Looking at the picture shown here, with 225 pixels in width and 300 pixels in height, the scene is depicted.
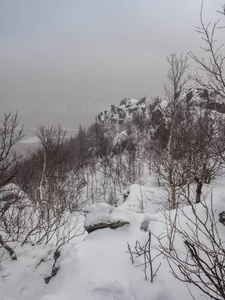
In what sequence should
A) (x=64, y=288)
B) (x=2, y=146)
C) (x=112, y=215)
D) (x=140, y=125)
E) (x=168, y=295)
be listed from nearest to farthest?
(x=168, y=295), (x=64, y=288), (x=2, y=146), (x=112, y=215), (x=140, y=125)

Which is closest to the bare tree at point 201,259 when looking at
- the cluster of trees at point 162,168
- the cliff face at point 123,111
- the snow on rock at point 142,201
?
the cluster of trees at point 162,168

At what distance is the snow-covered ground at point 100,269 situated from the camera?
2764 millimetres

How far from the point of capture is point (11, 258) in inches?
179

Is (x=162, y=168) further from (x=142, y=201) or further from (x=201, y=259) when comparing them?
(x=201, y=259)

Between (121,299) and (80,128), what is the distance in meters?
43.3

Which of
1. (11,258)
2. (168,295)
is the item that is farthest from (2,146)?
(168,295)

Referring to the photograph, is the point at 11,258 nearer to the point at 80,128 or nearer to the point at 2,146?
the point at 2,146

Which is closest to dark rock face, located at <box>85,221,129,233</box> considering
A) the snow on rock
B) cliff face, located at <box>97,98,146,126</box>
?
the snow on rock

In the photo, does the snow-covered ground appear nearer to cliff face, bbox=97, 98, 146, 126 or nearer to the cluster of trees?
the cluster of trees

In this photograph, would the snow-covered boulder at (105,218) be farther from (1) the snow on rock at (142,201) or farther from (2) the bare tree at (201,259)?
(1) the snow on rock at (142,201)

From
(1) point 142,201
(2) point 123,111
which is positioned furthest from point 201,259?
(2) point 123,111

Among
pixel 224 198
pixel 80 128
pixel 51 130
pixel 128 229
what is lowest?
pixel 128 229

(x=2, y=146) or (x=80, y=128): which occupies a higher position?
(x=80, y=128)

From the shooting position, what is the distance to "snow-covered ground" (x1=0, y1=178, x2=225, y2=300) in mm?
2764
